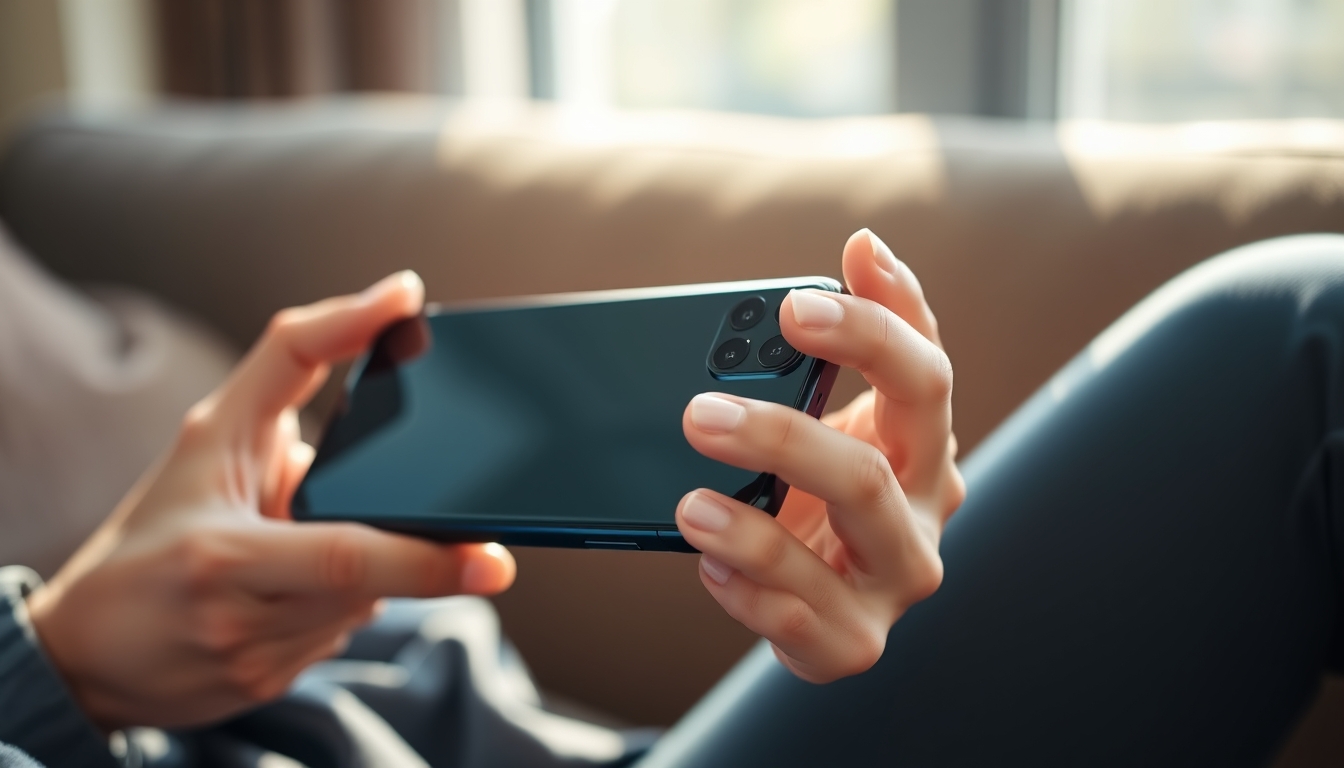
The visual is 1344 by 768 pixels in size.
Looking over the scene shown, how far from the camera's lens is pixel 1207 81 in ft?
4.75

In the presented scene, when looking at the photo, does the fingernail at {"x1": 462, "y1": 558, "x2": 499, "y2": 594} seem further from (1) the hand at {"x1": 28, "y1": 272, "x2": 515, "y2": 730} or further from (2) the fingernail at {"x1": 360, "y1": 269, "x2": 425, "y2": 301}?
(2) the fingernail at {"x1": 360, "y1": 269, "x2": 425, "y2": 301}

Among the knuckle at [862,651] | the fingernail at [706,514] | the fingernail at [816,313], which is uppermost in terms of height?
the fingernail at [816,313]

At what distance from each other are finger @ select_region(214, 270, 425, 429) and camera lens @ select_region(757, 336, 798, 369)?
0.26 metres

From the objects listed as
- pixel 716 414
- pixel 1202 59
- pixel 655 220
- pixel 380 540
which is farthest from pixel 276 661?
pixel 1202 59

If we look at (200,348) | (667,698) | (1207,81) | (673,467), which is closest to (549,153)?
(200,348)

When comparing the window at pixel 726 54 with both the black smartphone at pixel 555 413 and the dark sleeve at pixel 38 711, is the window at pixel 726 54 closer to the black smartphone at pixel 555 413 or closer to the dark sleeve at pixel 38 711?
the black smartphone at pixel 555 413

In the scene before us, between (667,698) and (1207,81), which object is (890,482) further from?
(1207,81)

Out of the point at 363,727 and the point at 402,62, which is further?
the point at 402,62

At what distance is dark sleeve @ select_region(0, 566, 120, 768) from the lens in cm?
53

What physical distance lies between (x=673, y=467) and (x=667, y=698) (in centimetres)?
40

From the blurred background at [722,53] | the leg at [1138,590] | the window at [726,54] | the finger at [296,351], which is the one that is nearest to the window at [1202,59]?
the blurred background at [722,53]

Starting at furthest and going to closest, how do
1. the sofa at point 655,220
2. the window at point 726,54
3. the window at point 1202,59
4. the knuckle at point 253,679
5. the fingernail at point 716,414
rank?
1. the window at point 726,54
2. the window at point 1202,59
3. the sofa at point 655,220
4. the knuckle at point 253,679
5. the fingernail at point 716,414

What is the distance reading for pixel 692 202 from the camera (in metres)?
0.85

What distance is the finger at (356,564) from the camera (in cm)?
51
